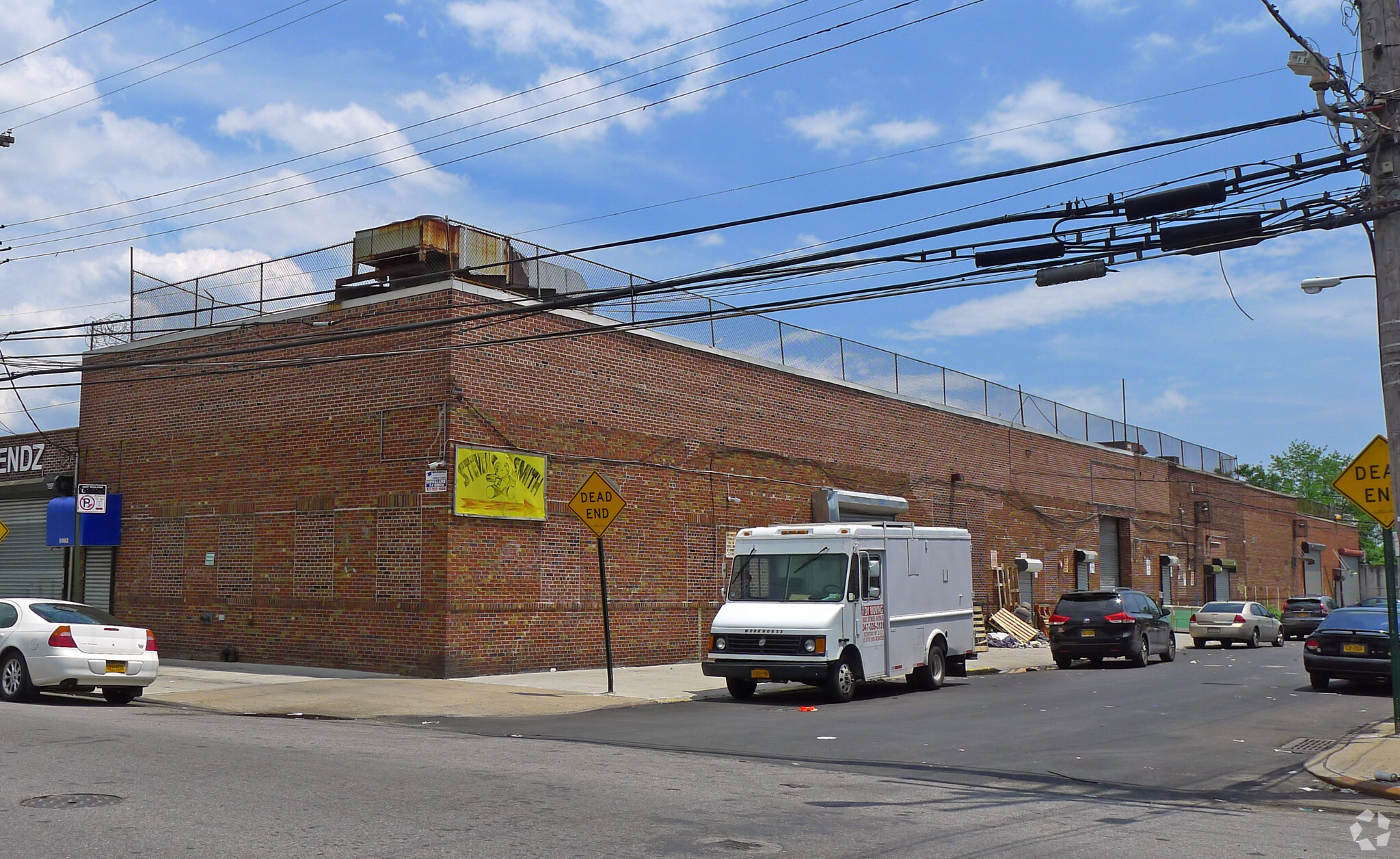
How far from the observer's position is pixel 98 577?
26.4 meters

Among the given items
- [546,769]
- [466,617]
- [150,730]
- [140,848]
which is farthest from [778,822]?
[466,617]

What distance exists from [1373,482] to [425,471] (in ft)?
47.3

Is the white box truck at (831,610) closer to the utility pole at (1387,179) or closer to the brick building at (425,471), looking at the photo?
the brick building at (425,471)

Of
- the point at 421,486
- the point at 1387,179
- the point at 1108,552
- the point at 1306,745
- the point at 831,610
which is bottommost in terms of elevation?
the point at 1306,745

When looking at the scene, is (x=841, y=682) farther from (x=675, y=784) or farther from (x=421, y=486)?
(x=675, y=784)

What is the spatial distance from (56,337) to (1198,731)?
2028 centimetres

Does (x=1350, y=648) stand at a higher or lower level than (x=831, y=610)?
lower

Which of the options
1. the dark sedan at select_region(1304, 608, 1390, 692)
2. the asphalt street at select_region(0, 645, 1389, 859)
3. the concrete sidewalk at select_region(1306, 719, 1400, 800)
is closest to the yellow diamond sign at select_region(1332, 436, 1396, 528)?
the concrete sidewalk at select_region(1306, 719, 1400, 800)

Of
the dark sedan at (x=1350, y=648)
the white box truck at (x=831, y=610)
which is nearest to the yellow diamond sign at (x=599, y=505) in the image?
the white box truck at (x=831, y=610)

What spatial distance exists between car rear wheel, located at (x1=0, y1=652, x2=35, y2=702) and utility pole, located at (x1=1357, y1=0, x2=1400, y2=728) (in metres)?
16.8

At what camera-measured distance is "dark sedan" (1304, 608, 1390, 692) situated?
19.8 meters

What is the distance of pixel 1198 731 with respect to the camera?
48.7 ft

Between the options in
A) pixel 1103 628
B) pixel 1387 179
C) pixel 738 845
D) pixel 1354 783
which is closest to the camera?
pixel 738 845

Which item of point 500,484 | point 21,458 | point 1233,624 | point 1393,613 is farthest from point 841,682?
point 1233,624
